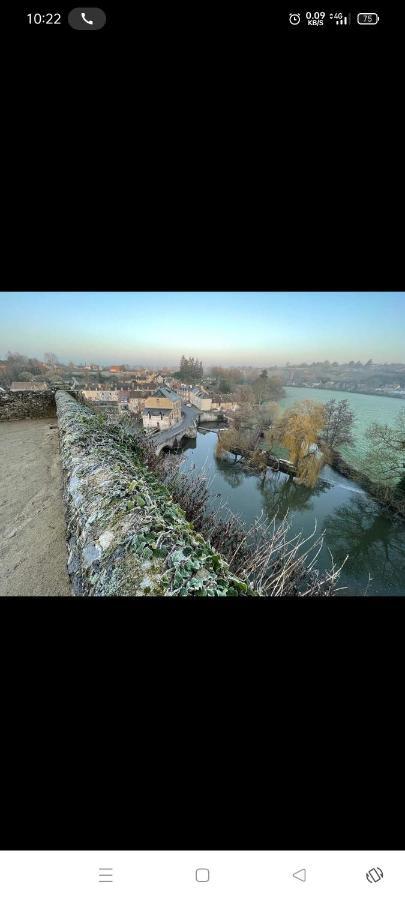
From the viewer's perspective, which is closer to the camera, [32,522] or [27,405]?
Answer: [32,522]

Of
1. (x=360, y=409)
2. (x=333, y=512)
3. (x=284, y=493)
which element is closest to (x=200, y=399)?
(x=360, y=409)

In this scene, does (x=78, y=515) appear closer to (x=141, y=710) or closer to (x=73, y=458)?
(x=73, y=458)

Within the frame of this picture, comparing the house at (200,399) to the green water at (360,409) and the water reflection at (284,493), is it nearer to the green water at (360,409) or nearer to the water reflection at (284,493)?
the green water at (360,409)

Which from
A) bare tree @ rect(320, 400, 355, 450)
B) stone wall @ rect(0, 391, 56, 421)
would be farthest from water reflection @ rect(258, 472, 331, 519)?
stone wall @ rect(0, 391, 56, 421)

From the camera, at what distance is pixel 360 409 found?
4.32 metres

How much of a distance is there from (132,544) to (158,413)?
258 cm

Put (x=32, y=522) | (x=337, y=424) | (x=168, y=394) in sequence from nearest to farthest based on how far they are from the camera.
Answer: (x=32, y=522) < (x=168, y=394) < (x=337, y=424)

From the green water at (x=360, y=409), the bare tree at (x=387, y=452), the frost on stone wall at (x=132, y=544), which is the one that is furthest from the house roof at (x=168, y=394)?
the bare tree at (x=387, y=452)

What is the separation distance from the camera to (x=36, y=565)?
1.62 meters
